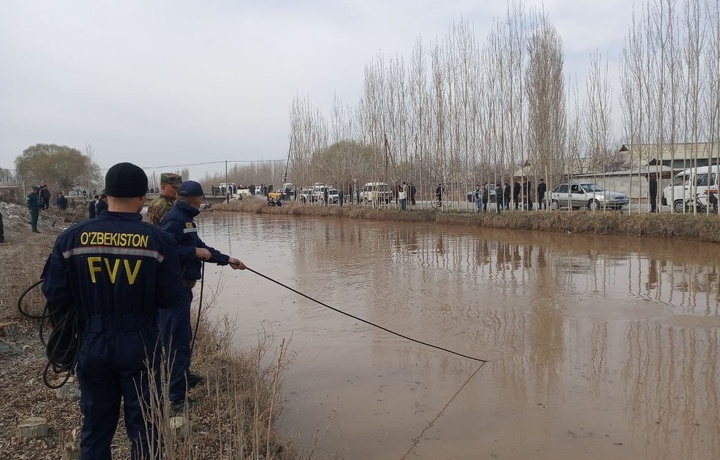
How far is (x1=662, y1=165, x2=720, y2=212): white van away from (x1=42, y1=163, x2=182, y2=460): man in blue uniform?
16.6 metres

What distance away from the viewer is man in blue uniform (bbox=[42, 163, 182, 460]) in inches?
93.4

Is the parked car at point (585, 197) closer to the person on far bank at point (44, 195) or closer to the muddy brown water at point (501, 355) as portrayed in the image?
the muddy brown water at point (501, 355)

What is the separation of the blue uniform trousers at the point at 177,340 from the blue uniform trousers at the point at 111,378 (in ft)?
3.71

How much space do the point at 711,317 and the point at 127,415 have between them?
6893mm

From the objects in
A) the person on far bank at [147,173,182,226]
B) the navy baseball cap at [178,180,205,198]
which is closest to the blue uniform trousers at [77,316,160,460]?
the navy baseball cap at [178,180,205,198]

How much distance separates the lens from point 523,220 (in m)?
18.6

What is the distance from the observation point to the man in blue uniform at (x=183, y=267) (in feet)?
12.2

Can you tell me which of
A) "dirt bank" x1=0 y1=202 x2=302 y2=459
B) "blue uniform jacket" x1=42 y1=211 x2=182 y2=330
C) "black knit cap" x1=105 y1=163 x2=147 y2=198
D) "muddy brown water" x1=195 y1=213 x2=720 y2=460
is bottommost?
"muddy brown water" x1=195 y1=213 x2=720 y2=460

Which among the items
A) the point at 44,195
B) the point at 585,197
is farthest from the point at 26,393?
the point at 44,195

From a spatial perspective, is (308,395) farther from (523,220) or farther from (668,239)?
(523,220)

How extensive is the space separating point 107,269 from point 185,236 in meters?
1.59

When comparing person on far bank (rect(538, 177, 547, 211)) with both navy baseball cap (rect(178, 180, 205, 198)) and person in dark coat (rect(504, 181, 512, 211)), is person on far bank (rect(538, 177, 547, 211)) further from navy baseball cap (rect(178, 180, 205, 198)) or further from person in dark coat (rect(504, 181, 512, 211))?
navy baseball cap (rect(178, 180, 205, 198))

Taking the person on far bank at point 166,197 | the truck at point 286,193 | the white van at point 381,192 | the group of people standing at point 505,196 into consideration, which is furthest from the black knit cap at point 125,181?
the truck at point 286,193

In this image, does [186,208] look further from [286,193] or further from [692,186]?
[286,193]
